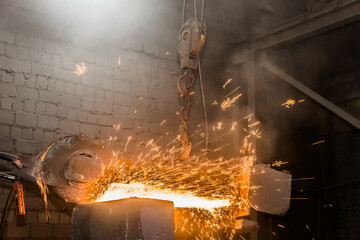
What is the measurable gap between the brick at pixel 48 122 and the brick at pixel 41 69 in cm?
44

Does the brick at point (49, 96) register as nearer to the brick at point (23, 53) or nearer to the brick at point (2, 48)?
the brick at point (23, 53)

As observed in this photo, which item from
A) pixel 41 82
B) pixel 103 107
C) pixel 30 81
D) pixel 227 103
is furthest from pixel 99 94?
pixel 227 103

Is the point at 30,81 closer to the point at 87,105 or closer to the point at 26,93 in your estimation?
the point at 26,93

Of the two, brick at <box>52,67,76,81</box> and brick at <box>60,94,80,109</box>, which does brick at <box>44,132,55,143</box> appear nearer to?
brick at <box>60,94,80,109</box>

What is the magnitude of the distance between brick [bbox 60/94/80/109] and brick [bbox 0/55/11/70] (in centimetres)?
59

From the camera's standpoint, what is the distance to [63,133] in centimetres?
416

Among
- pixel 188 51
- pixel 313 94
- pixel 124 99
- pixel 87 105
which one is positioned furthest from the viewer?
pixel 313 94

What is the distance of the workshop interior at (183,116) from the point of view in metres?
3.03

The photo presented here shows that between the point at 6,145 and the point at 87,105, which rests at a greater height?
the point at 87,105

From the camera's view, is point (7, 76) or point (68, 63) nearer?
point (7, 76)

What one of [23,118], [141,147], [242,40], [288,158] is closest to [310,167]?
[288,158]

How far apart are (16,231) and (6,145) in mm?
776

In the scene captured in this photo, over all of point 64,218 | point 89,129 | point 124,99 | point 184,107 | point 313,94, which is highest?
point 313,94

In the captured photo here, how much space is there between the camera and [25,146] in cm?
392
